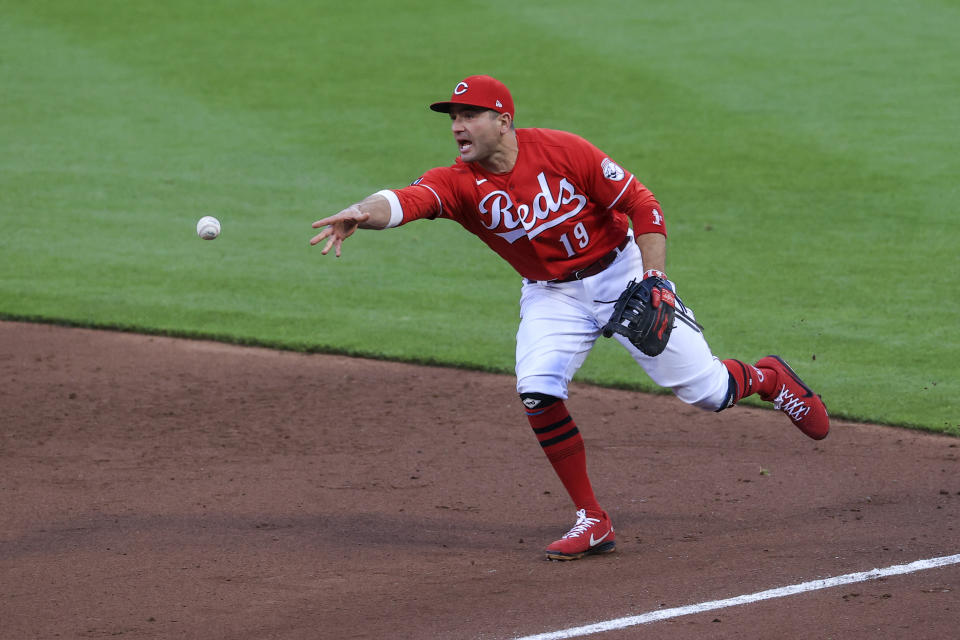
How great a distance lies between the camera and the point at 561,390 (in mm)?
5195

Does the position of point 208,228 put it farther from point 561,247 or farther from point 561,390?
point 561,390

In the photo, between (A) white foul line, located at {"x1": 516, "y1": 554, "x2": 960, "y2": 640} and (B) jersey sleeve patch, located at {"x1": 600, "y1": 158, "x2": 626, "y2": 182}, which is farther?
(B) jersey sleeve patch, located at {"x1": 600, "y1": 158, "x2": 626, "y2": 182}

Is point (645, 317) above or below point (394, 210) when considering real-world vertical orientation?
below

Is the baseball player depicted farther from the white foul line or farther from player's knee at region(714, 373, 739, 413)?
the white foul line

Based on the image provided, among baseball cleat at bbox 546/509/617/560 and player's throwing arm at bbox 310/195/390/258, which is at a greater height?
player's throwing arm at bbox 310/195/390/258

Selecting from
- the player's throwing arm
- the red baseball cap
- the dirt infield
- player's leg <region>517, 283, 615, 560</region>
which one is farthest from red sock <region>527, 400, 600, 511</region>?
the red baseball cap

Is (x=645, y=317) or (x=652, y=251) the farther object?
(x=652, y=251)

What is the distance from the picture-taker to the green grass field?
884 centimetres

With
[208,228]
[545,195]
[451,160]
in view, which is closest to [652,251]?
[545,195]

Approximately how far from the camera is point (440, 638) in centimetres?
430

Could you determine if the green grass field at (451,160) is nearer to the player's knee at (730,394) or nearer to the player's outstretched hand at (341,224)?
the player's knee at (730,394)

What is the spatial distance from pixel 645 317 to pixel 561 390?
481 millimetres

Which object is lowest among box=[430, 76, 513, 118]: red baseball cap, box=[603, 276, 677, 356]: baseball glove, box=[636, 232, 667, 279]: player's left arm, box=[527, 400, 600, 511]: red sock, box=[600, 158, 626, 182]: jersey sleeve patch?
box=[527, 400, 600, 511]: red sock

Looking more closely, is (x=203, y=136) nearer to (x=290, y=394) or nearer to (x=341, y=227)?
(x=290, y=394)
